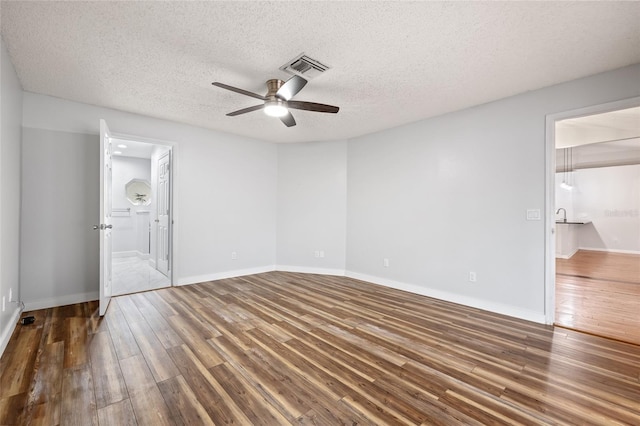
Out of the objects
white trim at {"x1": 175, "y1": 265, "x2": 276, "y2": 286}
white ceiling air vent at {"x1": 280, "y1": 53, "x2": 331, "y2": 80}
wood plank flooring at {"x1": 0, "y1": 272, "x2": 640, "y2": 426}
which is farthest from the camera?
white trim at {"x1": 175, "y1": 265, "x2": 276, "y2": 286}

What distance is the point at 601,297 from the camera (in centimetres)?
374

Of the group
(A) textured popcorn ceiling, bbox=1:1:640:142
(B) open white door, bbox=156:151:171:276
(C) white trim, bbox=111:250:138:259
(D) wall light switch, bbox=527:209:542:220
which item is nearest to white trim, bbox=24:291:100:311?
(B) open white door, bbox=156:151:171:276

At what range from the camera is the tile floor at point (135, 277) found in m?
4.17

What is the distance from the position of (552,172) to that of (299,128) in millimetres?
3342

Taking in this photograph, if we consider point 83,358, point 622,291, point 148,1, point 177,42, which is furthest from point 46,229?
point 622,291

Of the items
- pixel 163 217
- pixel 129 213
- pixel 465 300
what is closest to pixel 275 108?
Answer: pixel 465 300

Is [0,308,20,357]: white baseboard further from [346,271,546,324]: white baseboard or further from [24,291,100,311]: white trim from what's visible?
[346,271,546,324]: white baseboard

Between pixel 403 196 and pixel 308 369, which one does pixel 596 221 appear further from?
pixel 308 369

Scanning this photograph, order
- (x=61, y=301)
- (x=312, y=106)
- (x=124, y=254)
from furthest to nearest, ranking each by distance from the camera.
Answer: (x=124, y=254), (x=61, y=301), (x=312, y=106)

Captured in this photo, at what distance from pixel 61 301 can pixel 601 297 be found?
7.10 metres

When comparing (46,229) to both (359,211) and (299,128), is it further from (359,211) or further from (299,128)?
(359,211)

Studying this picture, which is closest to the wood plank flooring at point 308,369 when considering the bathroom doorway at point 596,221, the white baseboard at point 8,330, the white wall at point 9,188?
the white baseboard at point 8,330

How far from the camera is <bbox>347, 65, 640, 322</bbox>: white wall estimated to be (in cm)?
299

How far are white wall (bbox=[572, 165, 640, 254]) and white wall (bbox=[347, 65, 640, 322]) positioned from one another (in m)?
7.42
